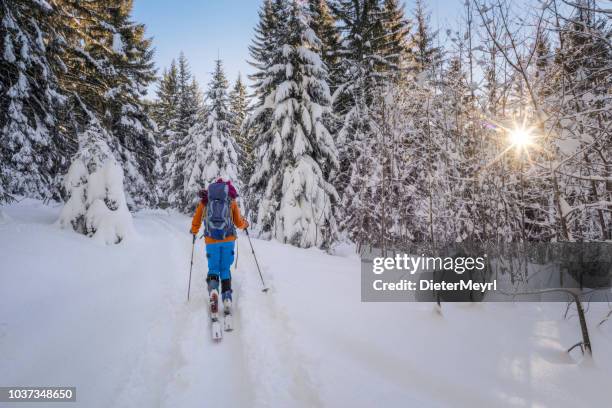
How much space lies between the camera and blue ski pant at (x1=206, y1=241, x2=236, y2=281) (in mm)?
5305

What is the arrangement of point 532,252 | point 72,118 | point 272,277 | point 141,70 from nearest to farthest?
point 272,277 < point 532,252 < point 72,118 < point 141,70

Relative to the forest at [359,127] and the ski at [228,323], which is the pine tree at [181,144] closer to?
the forest at [359,127]

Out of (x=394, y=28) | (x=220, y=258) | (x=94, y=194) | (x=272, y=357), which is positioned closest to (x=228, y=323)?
(x=272, y=357)

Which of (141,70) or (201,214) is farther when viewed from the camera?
(141,70)

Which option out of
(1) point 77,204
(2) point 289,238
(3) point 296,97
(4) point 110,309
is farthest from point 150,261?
(3) point 296,97

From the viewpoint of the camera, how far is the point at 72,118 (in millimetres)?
9922

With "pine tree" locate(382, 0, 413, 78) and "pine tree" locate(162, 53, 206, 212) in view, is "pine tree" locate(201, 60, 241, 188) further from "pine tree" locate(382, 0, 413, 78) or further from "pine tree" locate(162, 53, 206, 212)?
"pine tree" locate(382, 0, 413, 78)

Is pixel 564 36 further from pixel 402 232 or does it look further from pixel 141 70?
pixel 141 70

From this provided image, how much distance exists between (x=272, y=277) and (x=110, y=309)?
305cm

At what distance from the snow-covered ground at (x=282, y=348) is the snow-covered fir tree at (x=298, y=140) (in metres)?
6.76

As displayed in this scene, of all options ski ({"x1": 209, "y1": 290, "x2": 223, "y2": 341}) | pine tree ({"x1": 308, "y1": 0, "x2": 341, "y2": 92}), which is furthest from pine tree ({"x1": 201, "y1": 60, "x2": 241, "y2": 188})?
ski ({"x1": 209, "y1": 290, "x2": 223, "y2": 341})

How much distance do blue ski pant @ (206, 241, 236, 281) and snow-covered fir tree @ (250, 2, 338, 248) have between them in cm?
739

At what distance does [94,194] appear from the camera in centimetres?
1018

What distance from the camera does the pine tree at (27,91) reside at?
7348mm
